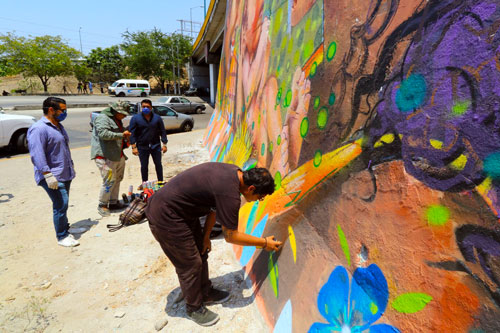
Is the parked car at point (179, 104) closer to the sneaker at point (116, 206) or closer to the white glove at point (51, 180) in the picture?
the sneaker at point (116, 206)

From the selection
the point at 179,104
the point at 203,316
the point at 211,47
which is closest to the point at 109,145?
the point at 203,316

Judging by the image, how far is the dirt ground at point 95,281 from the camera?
2.65m

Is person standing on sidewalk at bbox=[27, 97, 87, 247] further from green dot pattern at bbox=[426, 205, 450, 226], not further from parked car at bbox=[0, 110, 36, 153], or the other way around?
parked car at bbox=[0, 110, 36, 153]

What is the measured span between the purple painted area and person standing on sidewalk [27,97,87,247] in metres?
3.86

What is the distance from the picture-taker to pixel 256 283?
2.84 m

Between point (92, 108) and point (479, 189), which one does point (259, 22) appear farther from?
point (92, 108)

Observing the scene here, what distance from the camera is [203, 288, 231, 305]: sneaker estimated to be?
2.82 metres

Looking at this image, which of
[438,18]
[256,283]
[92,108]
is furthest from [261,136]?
[92,108]

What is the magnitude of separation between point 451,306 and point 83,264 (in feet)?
12.3

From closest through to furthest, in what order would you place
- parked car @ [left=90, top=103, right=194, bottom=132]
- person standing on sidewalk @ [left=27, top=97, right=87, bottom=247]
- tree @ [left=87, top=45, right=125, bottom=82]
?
person standing on sidewalk @ [left=27, top=97, right=87, bottom=247] < parked car @ [left=90, top=103, right=194, bottom=132] < tree @ [left=87, top=45, right=125, bottom=82]

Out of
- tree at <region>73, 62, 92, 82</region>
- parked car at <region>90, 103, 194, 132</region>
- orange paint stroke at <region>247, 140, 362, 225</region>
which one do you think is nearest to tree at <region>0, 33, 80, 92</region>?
tree at <region>73, 62, 92, 82</region>

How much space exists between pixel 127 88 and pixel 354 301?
38303 mm

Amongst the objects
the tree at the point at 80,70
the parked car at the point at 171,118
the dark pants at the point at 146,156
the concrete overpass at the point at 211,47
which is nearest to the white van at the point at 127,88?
the concrete overpass at the point at 211,47

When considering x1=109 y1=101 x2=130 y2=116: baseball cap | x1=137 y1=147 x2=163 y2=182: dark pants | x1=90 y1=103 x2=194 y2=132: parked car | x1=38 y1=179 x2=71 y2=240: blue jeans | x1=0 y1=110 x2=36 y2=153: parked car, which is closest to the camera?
x1=38 y1=179 x2=71 y2=240: blue jeans
